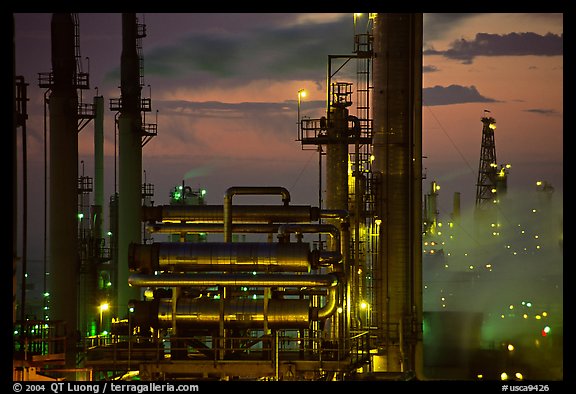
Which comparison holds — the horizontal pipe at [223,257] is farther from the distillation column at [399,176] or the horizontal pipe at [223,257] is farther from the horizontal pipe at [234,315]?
the distillation column at [399,176]

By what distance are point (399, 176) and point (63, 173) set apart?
11.9 meters

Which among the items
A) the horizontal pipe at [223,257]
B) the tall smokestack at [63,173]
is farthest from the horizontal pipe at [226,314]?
the tall smokestack at [63,173]

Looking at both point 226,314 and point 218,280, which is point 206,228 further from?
point 226,314

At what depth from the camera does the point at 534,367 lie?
45438 mm

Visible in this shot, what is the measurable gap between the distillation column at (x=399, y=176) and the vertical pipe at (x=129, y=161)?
40.8 ft

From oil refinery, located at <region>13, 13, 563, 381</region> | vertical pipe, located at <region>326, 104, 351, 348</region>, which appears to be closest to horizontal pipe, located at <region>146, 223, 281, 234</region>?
oil refinery, located at <region>13, 13, 563, 381</region>

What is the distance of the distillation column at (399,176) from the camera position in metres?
29.0

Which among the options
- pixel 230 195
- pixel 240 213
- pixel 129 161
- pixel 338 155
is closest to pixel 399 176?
pixel 338 155

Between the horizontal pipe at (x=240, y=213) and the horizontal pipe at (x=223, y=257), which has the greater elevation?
the horizontal pipe at (x=240, y=213)

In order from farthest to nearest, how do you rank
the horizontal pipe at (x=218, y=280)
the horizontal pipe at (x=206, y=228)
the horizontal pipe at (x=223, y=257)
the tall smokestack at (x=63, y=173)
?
the tall smokestack at (x=63, y=173), the horizontal pipe at (x=206, y=228), the horizontal pipe at (x=223, y=257), the horizontal pipe at (x=218, y=280)

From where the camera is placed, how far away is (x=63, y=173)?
32.6 m

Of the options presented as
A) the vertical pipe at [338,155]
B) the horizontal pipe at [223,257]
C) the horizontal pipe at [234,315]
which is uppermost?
the vertical pipe at [338,155]

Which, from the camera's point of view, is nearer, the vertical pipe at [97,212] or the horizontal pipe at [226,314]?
the horizontal pipe at [226,314]

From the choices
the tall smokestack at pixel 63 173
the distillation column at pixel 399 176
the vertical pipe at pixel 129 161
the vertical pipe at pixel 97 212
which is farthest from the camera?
the vertical pipe at pixel 97 212
